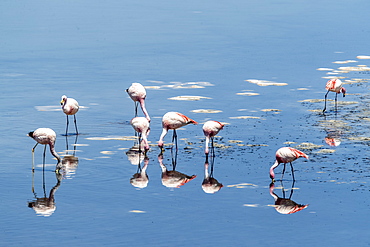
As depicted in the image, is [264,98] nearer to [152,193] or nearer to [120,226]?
[152,193]

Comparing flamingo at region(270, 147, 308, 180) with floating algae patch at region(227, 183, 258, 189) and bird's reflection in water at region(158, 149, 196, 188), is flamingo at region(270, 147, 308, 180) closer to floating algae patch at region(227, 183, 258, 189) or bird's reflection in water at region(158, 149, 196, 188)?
floating algae patch at region(227, 183, 258, 189)

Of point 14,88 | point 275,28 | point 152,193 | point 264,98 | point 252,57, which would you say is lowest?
point 152,193

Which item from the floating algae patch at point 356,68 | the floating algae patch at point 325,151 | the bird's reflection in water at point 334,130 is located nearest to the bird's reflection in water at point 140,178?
the floating algae patch at point 325,151

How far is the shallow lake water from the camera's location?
32.5 feet

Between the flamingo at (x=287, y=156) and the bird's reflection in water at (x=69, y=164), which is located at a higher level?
the bird's reflection in water at (x=69, y=164)

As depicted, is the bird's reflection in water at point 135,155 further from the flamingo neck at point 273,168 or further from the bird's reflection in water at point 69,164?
the flamingo neck at point 273,168

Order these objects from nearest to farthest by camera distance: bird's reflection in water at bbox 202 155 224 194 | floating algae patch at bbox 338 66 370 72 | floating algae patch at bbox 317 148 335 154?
bird's reflection in water at bbox 202 155 224 194
floating algae patch at bbox 317 148 335 154
floating algae patch at bbox 338 66 370 72

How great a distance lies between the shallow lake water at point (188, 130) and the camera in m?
9.91

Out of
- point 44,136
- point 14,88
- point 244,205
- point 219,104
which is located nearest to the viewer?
point 244,205

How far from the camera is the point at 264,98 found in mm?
18141

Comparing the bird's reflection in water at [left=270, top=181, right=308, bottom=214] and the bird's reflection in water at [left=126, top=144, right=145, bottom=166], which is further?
the bird's reflection in water at [left=126, top=144, right=145, bottom=166]

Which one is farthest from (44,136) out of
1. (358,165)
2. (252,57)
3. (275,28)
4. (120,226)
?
(275,28)

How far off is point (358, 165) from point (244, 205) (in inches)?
108

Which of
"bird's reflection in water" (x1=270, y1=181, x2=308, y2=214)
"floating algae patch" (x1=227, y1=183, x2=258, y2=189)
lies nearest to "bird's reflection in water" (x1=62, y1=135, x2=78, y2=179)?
"floating algae patch" (x1=227, y1=183, x2=258, y2=189)
